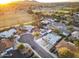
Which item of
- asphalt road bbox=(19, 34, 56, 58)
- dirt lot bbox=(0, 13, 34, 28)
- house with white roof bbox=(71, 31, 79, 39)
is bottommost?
asphalt road bbox=(19, 34, 56, 58)

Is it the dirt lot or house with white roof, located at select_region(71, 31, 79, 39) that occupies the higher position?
the dirt lot

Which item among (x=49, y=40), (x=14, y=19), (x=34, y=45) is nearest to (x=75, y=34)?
(x=49, y=40)

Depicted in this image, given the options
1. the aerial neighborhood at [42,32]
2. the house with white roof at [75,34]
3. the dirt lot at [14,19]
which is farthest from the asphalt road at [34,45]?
the house with white roof at [75,34]

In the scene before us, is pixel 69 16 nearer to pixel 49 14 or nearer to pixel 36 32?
pixel 49 14

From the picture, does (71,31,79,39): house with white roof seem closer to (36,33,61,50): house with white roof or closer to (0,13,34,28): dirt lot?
(36,33,61,50): house with white roof

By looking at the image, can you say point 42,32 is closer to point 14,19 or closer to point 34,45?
point 34,45

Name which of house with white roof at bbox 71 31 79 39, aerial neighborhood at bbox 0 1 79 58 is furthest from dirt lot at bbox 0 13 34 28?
house with white roof at bbox 71 31 79 39

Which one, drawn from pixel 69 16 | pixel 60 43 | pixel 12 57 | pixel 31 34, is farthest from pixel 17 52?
pixel 69 16

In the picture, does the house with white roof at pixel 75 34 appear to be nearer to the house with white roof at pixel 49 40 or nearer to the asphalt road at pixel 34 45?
the house with white roof at pixel 49 40
